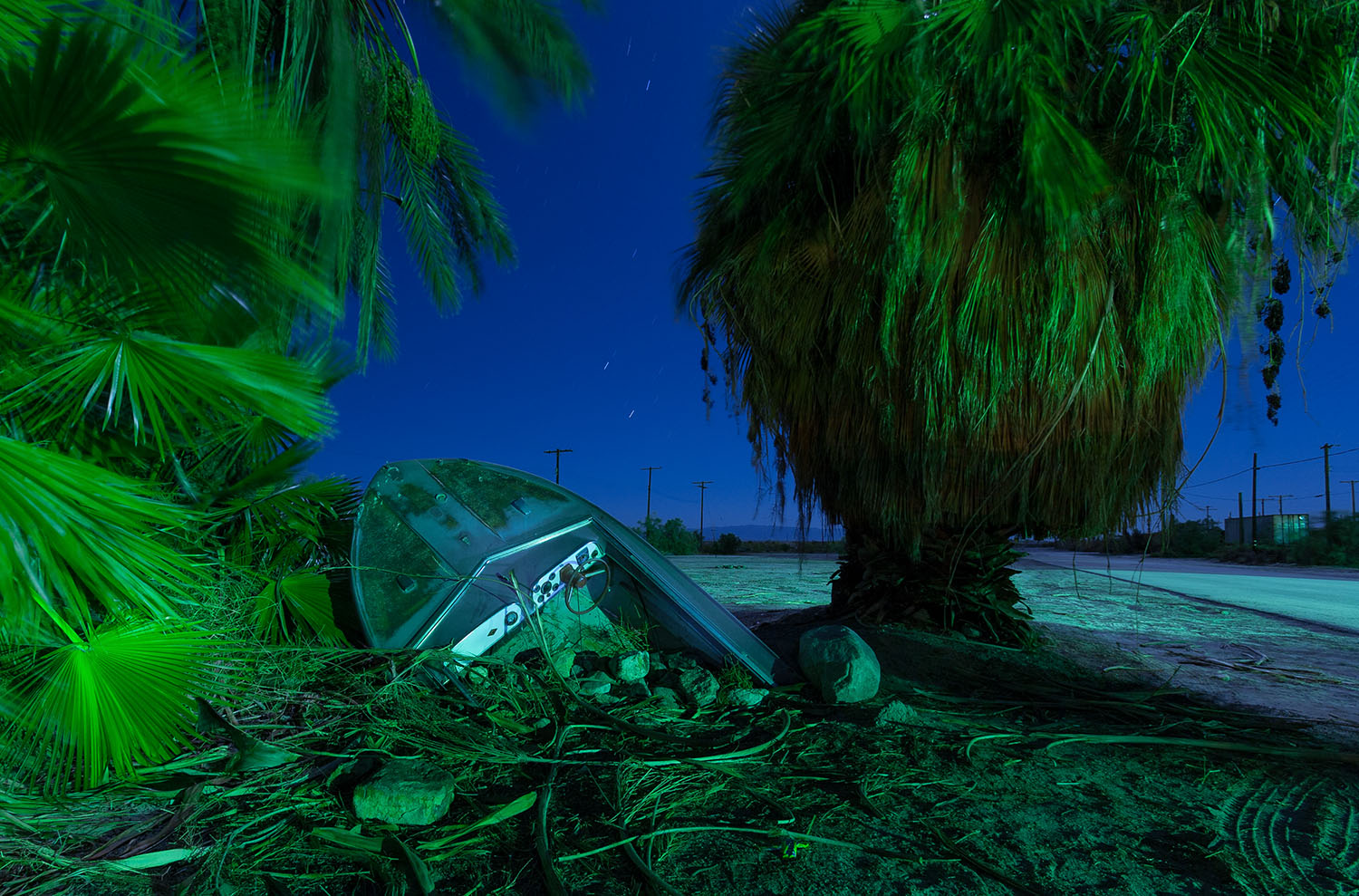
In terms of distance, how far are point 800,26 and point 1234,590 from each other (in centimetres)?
→ 1143

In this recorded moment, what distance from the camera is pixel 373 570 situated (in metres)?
3.20

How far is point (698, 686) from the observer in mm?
3061

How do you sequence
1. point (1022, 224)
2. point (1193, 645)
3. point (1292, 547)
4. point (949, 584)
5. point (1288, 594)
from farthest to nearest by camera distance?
1. point (1292, 547)
2. point (1288, 594)
3. point (1193, 645)
4. point (949, 584)
5. point (1022, 224)

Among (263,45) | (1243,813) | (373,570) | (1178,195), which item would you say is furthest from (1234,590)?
(263,45)

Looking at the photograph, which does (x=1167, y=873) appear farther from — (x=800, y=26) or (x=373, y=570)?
(x=800, y=26)

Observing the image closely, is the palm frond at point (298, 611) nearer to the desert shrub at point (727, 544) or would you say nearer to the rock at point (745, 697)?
the rock at point (745, 697)

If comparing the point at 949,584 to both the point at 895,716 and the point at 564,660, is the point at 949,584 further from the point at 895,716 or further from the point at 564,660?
the point at 564,660

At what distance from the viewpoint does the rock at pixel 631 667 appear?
3166 millimetres

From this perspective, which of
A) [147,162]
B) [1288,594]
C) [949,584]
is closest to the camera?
[147,162]

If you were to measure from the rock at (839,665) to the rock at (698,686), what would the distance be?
515mm

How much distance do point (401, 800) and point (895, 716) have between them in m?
2.00

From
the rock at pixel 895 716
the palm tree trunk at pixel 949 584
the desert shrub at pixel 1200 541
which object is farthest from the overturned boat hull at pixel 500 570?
the desert shrub at pixel 1200 541

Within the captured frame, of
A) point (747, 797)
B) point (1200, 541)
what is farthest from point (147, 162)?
point (1200, 541)

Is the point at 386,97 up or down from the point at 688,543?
up
